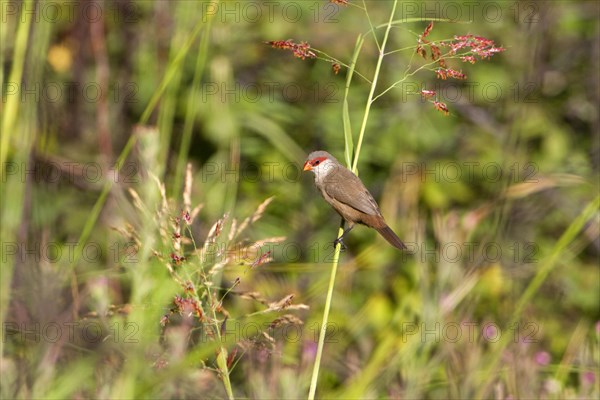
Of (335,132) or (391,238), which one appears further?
(335,132)

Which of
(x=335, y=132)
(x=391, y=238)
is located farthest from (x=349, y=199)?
(x=335, y=132)

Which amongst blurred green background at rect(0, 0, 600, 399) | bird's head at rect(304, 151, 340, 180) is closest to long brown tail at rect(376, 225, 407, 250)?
bird's head at rect(304, 151, 340, 180)

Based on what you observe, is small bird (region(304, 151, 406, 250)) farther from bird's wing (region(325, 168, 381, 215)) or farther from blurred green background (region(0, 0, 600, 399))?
blurred green background (region(0, 0, 600, 399))

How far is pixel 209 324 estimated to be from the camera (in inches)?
72.9

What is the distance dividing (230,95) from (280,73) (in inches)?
20.0

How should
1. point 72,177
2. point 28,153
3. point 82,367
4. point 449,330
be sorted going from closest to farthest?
point 82,367
point 28,153
point 449,330
point 72,177

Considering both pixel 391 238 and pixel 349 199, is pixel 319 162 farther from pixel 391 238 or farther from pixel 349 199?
pixel 391 238

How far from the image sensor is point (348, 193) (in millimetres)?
2920

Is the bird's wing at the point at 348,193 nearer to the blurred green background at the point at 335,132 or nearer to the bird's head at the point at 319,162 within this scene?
the bird's head at the point at 319,162

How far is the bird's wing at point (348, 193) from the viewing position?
290 cm

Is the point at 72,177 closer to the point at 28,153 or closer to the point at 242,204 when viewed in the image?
the point at 242,204

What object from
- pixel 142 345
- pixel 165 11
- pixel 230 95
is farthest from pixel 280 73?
pixel 142 345

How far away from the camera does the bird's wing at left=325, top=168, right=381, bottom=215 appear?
2.90m

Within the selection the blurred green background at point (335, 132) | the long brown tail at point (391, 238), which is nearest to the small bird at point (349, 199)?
the long brown tail at point (391, 238)
